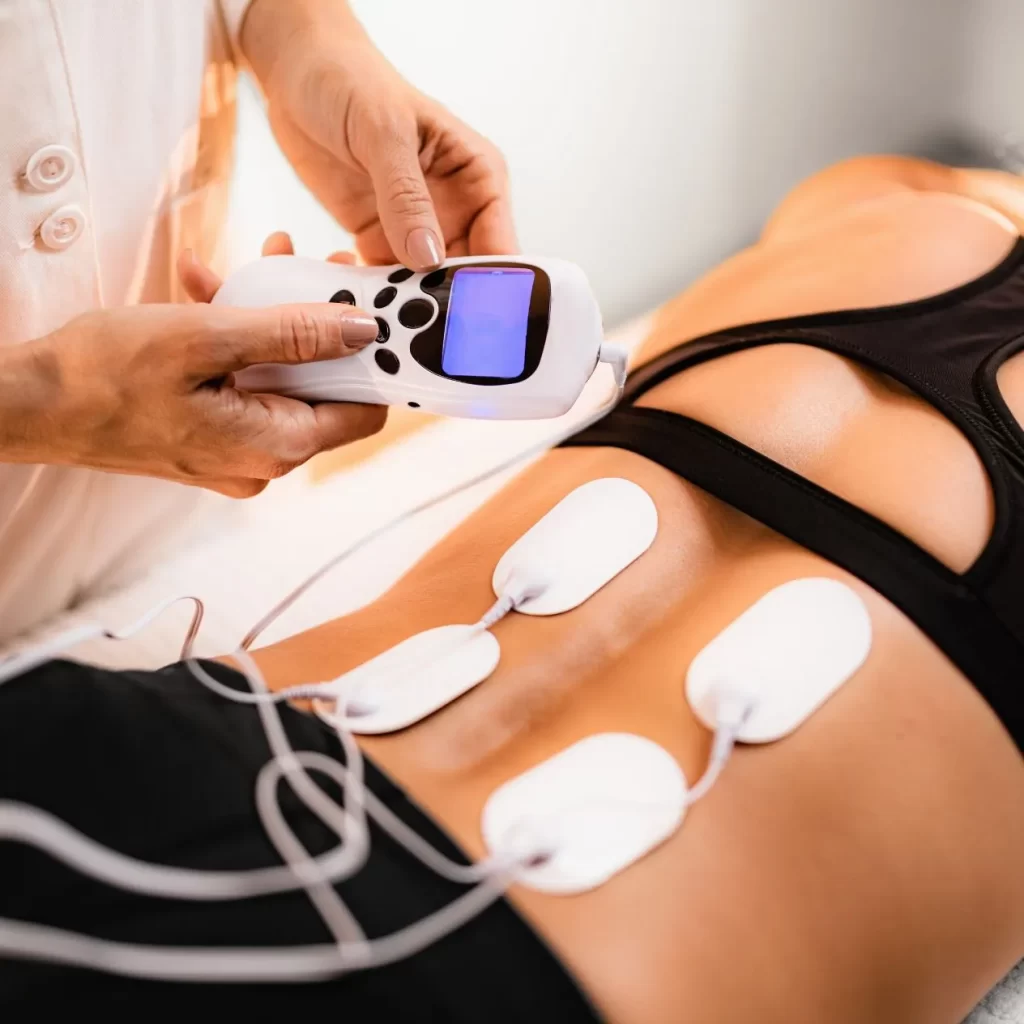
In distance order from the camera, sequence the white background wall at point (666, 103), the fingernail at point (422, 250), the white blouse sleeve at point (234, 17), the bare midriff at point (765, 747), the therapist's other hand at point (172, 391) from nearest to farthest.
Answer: the bare midriff at point (765, 747), the therapist's other hand at point (172, 391), the fingernail at point (422, 250), the white blouse sleeve at point (234, 17), the white background wall at point (666, 103)

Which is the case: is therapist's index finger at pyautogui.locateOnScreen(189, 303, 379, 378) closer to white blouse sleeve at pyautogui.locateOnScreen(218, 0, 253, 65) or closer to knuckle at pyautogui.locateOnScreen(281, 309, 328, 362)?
knuckle at pyautogui.locateOnScreen(281, 309, 328, 362)

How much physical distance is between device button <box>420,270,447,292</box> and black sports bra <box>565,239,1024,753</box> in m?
0.17

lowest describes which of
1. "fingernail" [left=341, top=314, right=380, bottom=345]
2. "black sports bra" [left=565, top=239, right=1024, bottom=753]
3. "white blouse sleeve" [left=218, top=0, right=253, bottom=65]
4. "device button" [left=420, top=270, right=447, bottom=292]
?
"black sports bra" [left=565, top=239, right=1024, bottom=753]

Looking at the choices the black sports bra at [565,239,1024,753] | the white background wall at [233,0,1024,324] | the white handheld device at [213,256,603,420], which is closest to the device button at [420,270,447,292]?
the white handheld device at [213,256,603,420]

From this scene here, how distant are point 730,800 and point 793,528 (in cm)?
20

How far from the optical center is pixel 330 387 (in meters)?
0.71

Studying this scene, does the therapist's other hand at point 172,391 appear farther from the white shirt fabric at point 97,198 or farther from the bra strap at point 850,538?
the bra strap at point 850,538

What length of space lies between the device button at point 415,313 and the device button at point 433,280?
0.01 m

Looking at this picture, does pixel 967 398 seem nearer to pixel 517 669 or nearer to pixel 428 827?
pixel 517 669

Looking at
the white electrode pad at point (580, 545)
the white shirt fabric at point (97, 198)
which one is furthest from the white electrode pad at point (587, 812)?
the white shirt fabric at point (97, 198)

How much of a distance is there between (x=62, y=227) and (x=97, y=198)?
7cm

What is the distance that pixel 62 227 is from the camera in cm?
71

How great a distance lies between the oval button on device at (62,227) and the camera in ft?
2.29

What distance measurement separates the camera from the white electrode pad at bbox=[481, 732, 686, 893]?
0.51m
